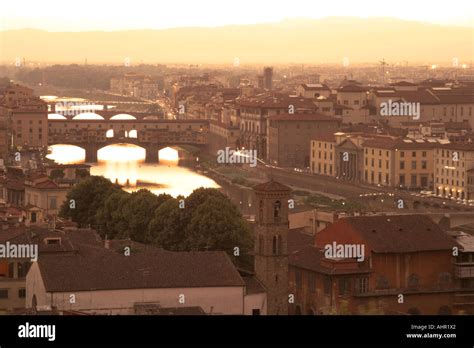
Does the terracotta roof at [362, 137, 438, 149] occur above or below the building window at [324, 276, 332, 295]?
below

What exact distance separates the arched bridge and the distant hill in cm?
135

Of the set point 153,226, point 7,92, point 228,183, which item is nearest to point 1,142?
point 228,183

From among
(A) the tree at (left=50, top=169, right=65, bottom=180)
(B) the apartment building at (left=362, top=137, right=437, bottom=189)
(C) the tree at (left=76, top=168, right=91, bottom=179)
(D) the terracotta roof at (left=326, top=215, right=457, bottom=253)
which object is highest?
(D) the terracotta roof at (left=326, top=215, right=457, bottom=253)

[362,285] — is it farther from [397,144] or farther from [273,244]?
[397,144]

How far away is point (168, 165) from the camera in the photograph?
71.7 feet

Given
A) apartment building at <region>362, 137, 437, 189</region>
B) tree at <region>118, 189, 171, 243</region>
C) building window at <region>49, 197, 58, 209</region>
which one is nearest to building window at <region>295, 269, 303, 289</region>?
tree at <region>118, 189, 171, 243</region>

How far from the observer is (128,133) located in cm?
2650

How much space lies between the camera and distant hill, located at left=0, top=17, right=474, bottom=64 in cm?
1593

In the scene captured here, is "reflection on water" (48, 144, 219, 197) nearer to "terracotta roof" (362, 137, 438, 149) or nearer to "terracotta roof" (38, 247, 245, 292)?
"terracotta roof" (362, 137, 438, 149)

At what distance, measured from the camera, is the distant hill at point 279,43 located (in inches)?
627

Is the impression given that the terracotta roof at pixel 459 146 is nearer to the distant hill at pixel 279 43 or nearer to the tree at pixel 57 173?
the distant hill at pixel 279 43
